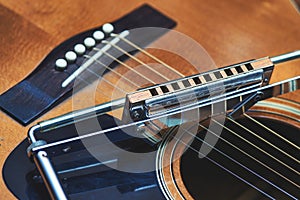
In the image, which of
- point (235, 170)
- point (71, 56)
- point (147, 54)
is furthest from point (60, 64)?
point (235, 170)

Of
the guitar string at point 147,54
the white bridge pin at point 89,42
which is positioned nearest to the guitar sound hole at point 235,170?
the guitar string at point 147,54

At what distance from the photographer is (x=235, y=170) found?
894 millimetres

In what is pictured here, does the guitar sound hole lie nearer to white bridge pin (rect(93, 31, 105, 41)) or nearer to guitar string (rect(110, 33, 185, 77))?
guitar string (rect(110, 33, 185, 77))

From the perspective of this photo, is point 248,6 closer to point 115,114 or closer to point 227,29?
point 227,29

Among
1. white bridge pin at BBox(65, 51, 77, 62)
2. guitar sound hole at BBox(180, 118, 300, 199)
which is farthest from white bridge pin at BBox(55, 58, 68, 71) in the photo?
guitar sound hole at BBox(180, 118, 300, 199)

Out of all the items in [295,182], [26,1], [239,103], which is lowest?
[295,182]

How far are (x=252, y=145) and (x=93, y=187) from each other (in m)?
0.23

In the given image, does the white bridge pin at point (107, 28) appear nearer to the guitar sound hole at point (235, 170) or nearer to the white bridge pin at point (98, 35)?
the white bridge pin at point (98, 35)

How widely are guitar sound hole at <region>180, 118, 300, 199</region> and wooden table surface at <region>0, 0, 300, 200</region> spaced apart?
0.14 m

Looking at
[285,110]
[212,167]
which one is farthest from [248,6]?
[212,167]

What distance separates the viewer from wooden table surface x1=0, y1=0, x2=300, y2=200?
101cm

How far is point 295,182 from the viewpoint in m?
0.89

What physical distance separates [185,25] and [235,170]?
11.4 inches

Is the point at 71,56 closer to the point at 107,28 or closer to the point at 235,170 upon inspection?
the point at 107,28
